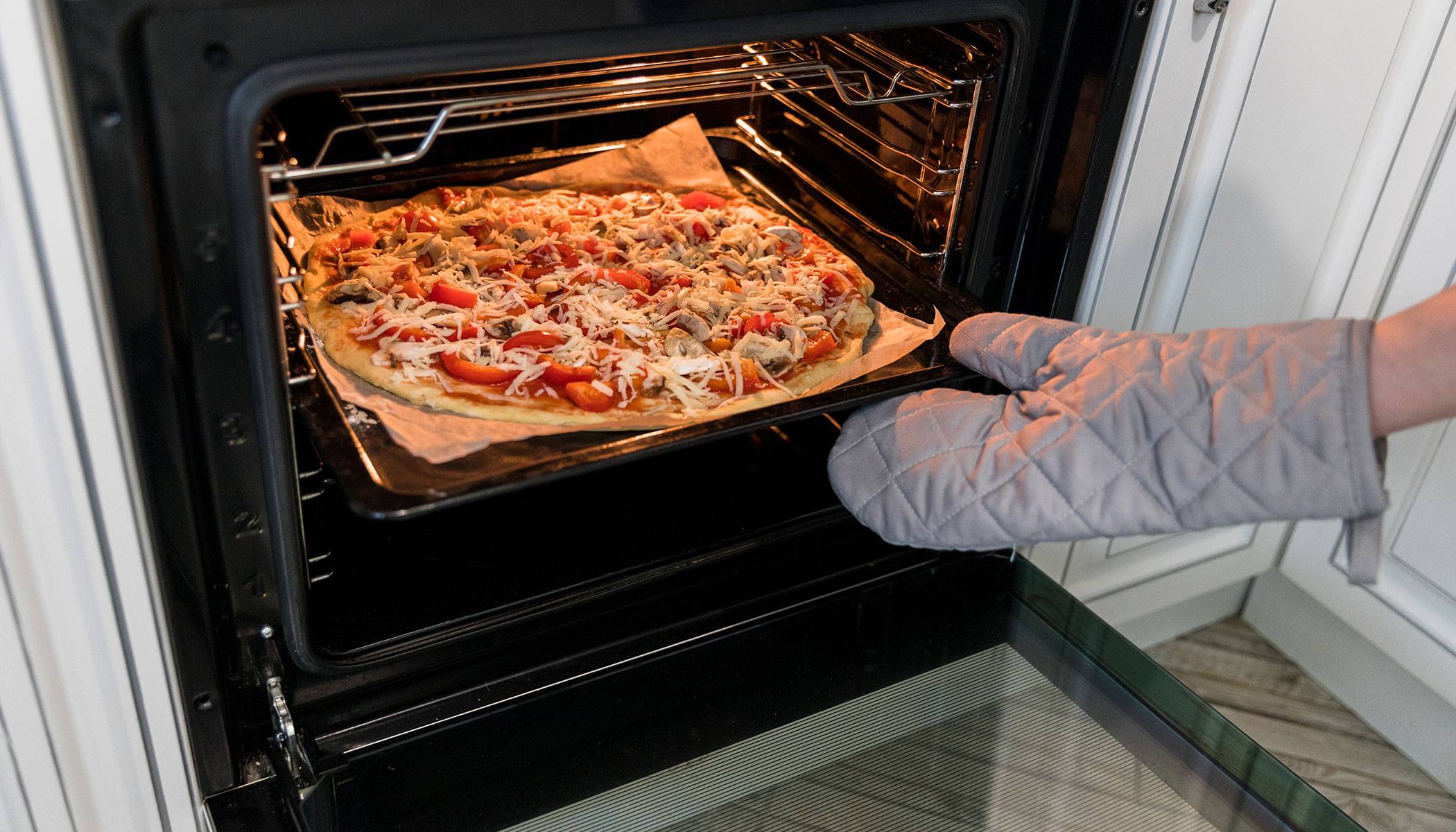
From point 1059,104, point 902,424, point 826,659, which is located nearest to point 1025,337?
point 902,424

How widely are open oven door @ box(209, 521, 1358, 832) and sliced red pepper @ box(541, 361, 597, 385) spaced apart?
266mm

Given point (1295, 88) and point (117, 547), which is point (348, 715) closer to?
point (117, 547)

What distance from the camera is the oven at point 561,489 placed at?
76 centimetres

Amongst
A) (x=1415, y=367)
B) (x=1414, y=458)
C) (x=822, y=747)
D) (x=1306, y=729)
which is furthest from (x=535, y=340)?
(x=1306, y=729)

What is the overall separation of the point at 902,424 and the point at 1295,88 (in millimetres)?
611

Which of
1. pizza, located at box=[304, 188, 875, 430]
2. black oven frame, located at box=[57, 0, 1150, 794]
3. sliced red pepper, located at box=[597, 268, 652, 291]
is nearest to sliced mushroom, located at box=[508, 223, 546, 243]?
pizza, located at box=[304, 188, 875, 430]

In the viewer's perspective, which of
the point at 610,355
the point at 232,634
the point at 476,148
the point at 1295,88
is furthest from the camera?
the point at 476,148

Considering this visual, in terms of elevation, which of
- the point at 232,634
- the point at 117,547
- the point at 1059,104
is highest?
the point at 1059,104

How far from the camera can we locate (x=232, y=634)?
929 mm

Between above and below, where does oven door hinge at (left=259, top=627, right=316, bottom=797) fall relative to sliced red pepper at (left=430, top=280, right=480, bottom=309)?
below

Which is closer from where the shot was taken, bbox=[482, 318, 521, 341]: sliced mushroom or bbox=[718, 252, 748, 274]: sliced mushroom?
bbox=[482, 318, 521, 341]: sliced mushroom

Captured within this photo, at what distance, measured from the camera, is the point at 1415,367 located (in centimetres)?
81

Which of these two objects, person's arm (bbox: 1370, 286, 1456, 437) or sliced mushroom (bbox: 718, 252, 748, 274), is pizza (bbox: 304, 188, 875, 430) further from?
person's arm (bbox: 1370, 286, 1456, 437)

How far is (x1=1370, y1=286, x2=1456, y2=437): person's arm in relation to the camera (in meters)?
0.80
